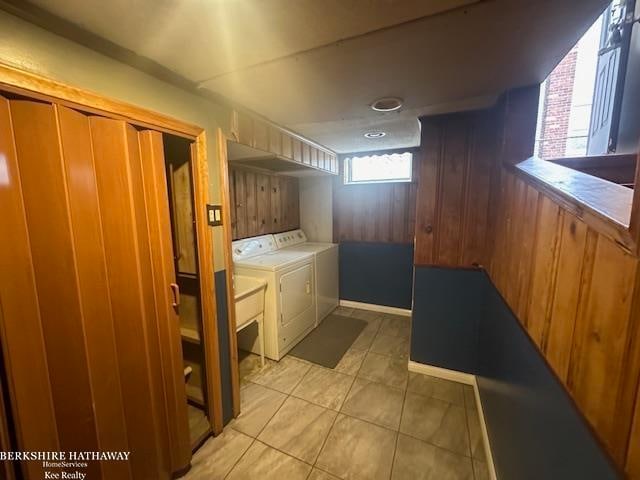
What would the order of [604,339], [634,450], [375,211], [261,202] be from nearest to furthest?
[634,450] → [604,339] → [261,202] → [375,211]

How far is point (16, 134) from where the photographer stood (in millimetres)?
885

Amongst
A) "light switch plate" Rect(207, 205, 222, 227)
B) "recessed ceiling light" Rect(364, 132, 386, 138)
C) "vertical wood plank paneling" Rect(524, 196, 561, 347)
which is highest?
"recessed ceiling light" Rect(364, 132, 386, 138)

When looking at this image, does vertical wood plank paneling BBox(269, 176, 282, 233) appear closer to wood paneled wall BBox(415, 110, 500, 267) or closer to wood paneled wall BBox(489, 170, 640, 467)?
wood paneled wall BBox(415, 110, 500, 267)

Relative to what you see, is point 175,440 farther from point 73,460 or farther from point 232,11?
point 232,11

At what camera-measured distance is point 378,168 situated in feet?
11.7

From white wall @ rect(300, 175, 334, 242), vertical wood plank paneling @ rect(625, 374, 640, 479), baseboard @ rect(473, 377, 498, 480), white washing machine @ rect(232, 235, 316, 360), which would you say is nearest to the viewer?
vertical wood plank paneling @ rect(625, 374, 640, 479)

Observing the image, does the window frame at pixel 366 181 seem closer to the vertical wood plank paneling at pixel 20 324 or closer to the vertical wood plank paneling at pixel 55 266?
the vertical wood plank paneling at pixel 55 266

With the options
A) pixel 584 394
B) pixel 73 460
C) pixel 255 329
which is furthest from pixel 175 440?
pixel 584 394

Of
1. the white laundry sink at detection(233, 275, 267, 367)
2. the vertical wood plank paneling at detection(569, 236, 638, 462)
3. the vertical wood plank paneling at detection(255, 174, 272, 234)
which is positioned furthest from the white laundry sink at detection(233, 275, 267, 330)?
the vertical wood plank paneling at detection(569, 236, 638, 462)

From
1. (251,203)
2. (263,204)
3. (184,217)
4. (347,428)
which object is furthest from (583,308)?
(263,204)

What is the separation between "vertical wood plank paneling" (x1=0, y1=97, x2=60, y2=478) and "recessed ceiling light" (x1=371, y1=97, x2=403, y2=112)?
1.68 m

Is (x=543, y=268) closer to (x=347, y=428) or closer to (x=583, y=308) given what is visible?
(x=583, y=308)

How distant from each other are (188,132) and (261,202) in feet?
5.96

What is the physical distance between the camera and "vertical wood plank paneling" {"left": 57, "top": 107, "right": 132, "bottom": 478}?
3.34ft
